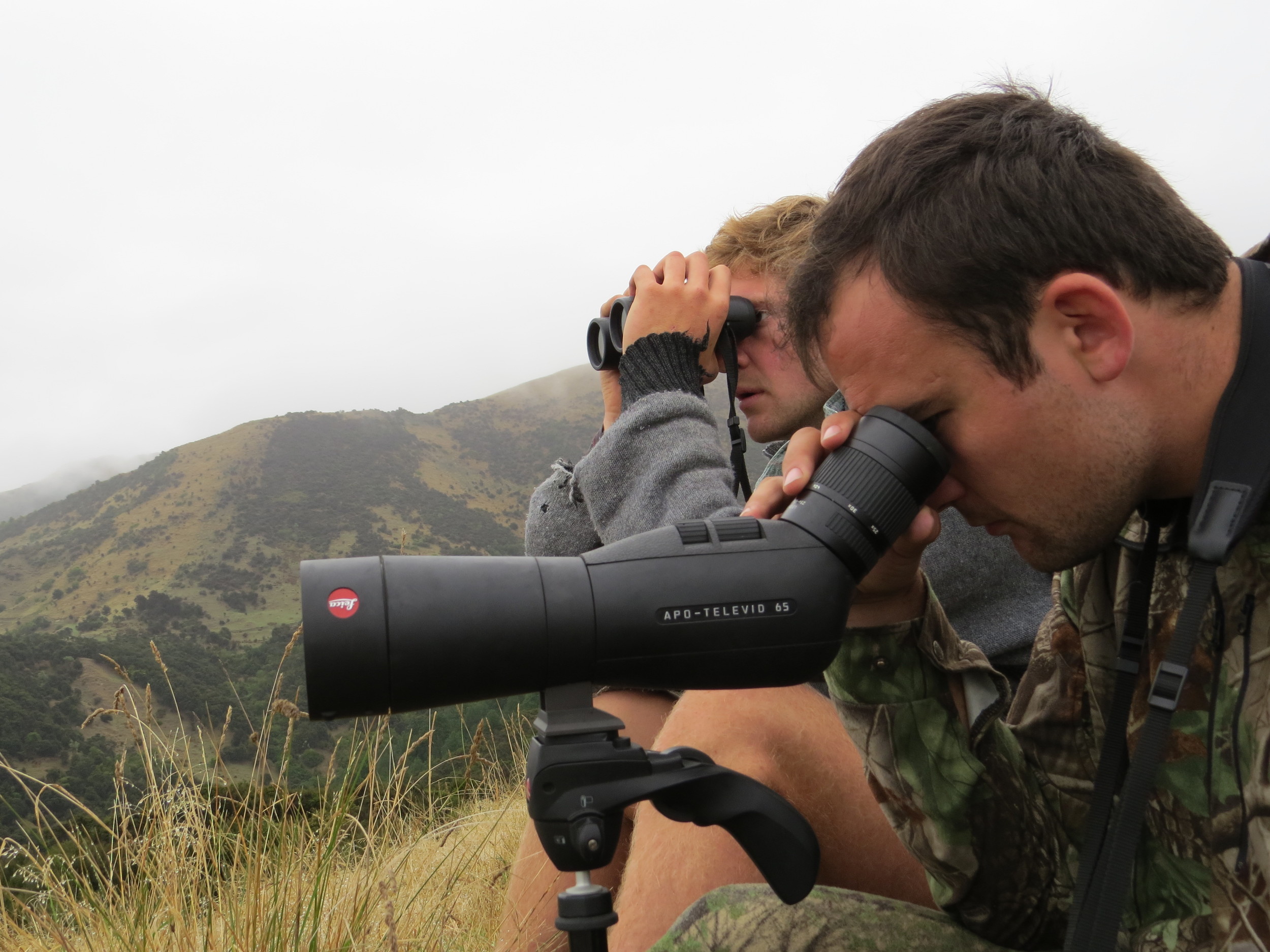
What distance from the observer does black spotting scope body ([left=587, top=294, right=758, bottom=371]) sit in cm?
213

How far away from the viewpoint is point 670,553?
1003 mm

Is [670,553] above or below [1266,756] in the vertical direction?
above

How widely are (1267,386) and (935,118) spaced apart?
0.54 meters

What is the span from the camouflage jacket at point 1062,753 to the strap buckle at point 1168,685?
0.06 metres

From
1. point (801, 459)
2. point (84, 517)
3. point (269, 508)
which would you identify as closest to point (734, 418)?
point (801, 459)

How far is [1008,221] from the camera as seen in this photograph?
1.11 metres

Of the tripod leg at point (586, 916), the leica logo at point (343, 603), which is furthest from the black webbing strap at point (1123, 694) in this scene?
the leica logo at point (343, 603)

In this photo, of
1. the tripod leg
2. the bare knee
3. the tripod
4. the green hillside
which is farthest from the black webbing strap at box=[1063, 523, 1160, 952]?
the green hillside

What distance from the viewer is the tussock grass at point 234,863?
5.40 feet

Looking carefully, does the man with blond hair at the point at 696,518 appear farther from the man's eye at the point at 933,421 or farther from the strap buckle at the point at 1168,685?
the strap buckle at the point at 1168,685

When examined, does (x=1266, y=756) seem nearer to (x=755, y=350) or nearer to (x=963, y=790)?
(x=963, y=790)

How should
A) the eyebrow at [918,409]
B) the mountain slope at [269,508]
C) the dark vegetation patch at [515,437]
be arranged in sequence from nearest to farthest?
the eyebrow at [918,409], the mountain slope at [269,508], the dark vegetation patch at [515,437]

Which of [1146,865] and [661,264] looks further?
[661,264]

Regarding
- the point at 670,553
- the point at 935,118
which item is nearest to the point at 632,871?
the point at 670,553
